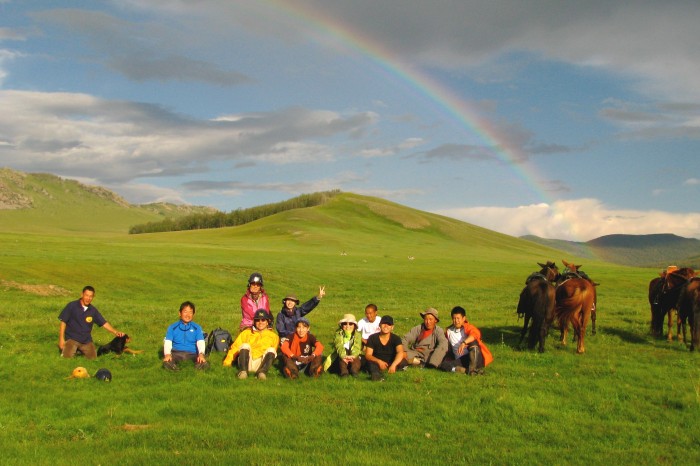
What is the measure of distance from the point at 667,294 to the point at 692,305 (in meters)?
2.29

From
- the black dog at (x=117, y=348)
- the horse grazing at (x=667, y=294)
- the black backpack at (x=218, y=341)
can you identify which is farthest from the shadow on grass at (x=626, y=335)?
the black dog at (x=117, y=348)

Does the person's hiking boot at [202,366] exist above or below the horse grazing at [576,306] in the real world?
below

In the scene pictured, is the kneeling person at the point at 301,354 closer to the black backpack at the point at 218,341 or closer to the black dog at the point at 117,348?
the black backpack at the point at 218,341

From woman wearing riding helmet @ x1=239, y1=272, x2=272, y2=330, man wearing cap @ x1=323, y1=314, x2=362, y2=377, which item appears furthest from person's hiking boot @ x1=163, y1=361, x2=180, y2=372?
man wearing cap @ x1=323, y1=314, x2=362, y2=377

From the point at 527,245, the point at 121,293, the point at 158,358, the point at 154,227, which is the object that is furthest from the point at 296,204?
the point at 158,358

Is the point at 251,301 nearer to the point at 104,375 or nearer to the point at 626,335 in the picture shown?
the point at 104,375

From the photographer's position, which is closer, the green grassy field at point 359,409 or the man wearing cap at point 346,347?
the green grassy field at point 359,409

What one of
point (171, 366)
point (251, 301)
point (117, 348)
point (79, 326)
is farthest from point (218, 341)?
point (79, 326)

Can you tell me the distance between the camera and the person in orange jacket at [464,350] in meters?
13.1

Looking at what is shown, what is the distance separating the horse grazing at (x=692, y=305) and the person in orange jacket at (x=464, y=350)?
20.6 ft

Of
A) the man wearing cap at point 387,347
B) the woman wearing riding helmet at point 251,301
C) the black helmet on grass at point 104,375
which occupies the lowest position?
the black helmet on grass at point 104,375

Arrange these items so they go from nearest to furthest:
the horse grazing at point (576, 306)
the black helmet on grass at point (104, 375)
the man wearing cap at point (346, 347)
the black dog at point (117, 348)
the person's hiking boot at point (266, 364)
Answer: the black helmet on grass at point (104, 375) < the person's hiking boot at point (266, 364) < the man wearing cap at point (346, 347) < the black dog at point (117, 348) < the horse grazing at point (576, 306)

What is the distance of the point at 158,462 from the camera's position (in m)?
7.70

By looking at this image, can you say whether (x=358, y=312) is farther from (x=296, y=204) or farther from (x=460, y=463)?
(x=296, y=204)
